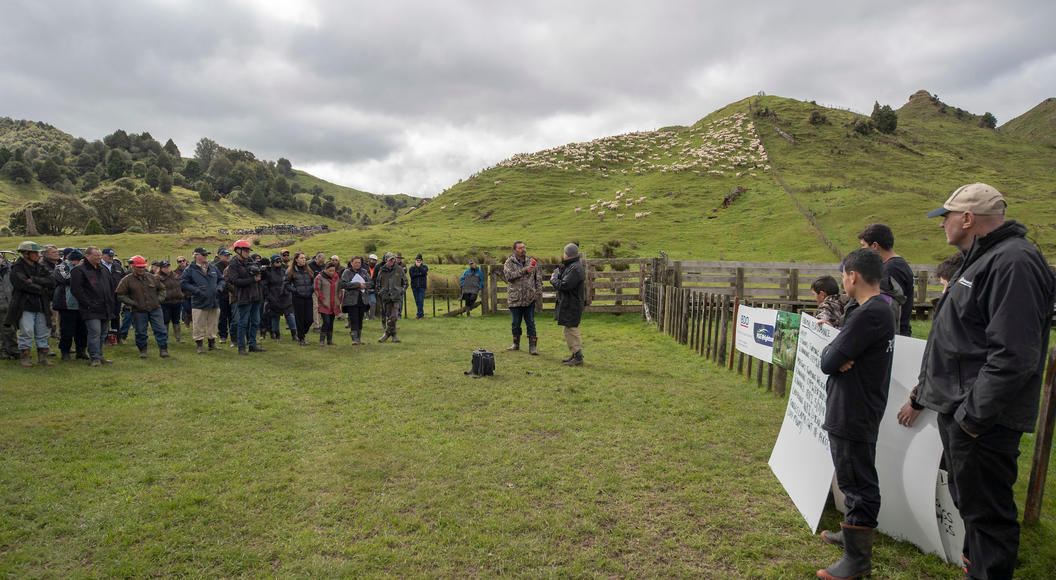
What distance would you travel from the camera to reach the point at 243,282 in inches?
420

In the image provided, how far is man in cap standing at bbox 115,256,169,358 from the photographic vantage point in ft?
32.3

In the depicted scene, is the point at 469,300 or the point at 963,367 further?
the point at 469,300

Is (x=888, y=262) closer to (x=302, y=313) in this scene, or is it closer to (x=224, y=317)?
(x=302, y=313)

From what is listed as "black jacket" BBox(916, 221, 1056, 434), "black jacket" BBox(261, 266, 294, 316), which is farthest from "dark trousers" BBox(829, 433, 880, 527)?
"black jacket" BBox(261, 266, 294, 316)

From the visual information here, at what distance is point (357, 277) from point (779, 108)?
9944cm

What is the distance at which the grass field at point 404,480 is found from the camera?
3504mm

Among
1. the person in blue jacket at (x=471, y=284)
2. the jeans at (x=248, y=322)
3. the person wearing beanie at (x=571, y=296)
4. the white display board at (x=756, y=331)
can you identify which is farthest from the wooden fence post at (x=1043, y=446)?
the person in blue jacket at (x=471, y=284)

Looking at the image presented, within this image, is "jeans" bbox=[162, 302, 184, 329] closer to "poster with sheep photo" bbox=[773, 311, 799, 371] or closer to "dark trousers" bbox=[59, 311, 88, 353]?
"dark trousers" bbox=[59, 311, 88, 353]

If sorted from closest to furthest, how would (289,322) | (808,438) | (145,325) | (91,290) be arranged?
(808,438)
(91,290)
(145,325)
(289,322)

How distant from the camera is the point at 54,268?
9.46 metres

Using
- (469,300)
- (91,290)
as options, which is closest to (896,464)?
(91,290)

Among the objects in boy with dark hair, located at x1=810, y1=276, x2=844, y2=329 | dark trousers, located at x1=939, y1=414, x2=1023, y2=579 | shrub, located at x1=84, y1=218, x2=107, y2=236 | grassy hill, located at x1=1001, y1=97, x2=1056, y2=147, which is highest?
grassy hill, located at x1=1001, y1=97, x2=1056, y2=147

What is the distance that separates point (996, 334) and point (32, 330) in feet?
43.1

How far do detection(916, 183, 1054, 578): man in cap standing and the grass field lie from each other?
→ 92cm
